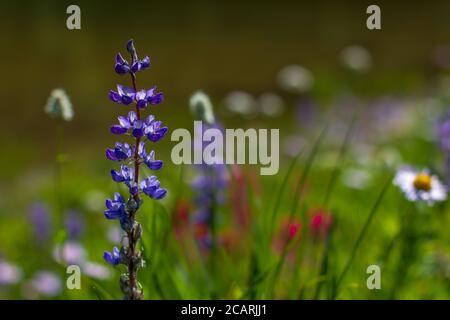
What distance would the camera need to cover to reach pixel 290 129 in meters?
9.82

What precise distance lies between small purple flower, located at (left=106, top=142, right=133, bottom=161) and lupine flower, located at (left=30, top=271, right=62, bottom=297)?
73.3 inches

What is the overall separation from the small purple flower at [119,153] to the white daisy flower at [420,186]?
1.42 m

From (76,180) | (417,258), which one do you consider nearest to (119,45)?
(76,180)

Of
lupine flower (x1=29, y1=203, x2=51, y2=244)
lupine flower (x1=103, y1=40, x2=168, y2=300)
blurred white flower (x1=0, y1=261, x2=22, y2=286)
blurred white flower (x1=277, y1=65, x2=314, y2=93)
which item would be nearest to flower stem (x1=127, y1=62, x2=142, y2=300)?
lupine flower (x1=103, y1=40, x2=168, y2=300)

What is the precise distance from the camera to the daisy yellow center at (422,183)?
300 cm

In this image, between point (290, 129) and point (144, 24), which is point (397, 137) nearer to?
point (290, 129)

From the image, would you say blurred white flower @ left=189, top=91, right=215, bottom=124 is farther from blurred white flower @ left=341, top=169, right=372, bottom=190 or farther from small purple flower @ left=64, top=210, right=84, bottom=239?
blurred white flower @ left=341, top=169, right=372, bottom=190

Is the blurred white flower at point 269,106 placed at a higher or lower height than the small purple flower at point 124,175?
lower

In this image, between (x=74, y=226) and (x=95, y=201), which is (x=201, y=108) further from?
(x=95, y=201)

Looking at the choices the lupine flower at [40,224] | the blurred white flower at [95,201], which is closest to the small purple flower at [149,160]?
the lupine flower at [40,224]

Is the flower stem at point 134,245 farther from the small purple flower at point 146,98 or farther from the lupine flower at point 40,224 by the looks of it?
the lupine flower at point 40,224

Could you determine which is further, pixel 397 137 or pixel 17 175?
pixel 17 175
